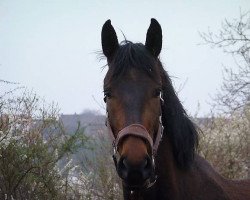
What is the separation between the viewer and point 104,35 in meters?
3.04

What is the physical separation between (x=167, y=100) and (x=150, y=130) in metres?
0.54

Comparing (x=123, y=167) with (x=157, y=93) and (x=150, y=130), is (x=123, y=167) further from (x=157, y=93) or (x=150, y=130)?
(x=157, y=93)

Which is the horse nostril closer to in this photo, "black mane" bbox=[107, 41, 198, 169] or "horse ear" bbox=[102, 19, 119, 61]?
"black mane" bbox=[107, 41, 198, 169]

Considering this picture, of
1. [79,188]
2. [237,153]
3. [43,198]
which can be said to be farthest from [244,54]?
[43,198]

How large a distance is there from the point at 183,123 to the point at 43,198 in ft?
11.2

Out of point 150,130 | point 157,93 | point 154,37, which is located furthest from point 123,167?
point 154,37

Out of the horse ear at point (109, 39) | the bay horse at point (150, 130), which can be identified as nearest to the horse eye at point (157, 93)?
the bay horse at point (150, 130)

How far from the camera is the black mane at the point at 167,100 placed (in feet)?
9.07

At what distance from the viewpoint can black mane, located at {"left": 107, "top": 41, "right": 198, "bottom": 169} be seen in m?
2.76

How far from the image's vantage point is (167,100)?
3.02m

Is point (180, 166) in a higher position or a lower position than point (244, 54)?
lower

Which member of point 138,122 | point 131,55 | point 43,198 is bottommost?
point 43,198

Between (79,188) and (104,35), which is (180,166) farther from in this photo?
(79,188)

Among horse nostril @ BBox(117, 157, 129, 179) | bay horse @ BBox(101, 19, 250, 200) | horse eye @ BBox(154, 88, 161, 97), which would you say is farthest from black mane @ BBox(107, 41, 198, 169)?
horse nostril @ BBox(117, 157, 129, 179)
